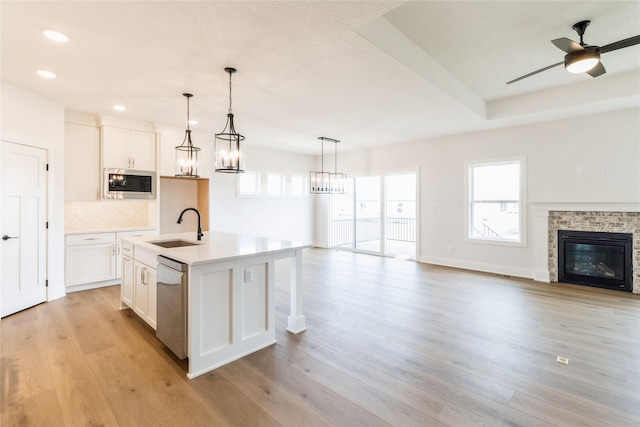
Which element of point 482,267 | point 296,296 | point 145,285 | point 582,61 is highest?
point 582,61

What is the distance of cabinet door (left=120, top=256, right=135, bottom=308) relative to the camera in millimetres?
3424

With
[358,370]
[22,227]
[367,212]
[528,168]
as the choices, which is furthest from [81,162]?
[528,168]

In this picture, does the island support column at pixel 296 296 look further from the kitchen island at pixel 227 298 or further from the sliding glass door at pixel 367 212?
the sliding glass door at pixel 367 212

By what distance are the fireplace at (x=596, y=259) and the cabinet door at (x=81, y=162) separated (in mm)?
7617

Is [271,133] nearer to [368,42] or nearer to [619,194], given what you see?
[368,42]

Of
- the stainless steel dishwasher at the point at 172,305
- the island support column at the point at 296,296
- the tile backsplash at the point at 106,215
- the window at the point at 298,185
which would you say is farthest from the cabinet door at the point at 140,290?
the window at the point at 298,185

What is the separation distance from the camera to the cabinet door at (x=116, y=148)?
473 cm

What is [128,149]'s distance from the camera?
4965 millimetres

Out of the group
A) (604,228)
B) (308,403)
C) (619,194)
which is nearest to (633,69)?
(619,194)

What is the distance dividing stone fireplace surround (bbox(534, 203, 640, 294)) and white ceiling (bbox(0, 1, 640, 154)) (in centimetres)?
146

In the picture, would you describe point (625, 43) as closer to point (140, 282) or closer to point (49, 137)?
point (140, 282)

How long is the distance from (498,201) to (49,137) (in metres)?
7.21

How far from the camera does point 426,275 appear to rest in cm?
534

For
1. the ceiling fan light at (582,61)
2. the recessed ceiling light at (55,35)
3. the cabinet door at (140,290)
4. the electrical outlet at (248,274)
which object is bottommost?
the cabinet door at (140,290)
